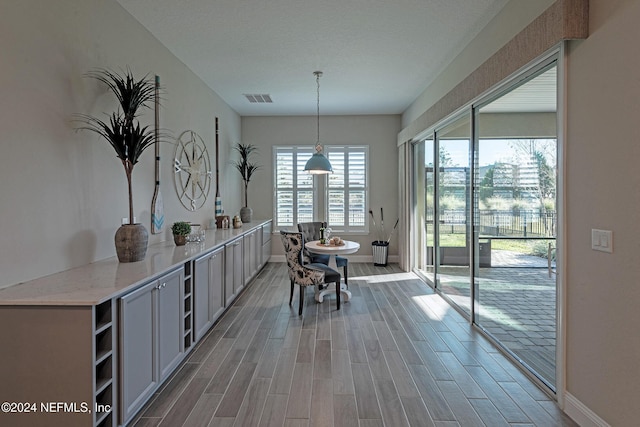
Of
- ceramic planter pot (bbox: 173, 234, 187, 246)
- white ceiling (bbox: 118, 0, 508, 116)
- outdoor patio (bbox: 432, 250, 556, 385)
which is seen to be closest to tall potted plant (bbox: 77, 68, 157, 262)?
ceramic planter pot (bbox: 173, 234, 187, 246)

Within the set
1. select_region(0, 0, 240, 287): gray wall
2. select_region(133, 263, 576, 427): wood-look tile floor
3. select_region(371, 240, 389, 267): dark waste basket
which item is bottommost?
select_region(133, 263, 576, 427): wood-look tile floor

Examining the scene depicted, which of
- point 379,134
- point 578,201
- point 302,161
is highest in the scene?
point 379,134

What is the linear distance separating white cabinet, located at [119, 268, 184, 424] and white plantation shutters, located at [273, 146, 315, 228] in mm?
4824

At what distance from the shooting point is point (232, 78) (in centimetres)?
516

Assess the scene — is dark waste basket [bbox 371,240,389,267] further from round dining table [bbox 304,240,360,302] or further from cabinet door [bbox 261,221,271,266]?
round dining table [bbox 304,240,360,302]

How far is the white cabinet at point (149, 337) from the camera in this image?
204 centimetres

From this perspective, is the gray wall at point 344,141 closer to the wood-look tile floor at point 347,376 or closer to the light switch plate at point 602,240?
the wood-look tile floor at point 347,376

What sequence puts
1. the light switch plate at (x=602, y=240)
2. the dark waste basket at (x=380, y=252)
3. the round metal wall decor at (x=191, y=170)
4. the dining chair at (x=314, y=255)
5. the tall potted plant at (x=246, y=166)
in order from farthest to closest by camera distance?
the dark waste basket at (x=380, y=252) → the tall potted plant at (x=246, y=166) → the dining chair at (x=314, y=255) → the round metal wall decor at (x=191, y=170) → the light switch plate at (x=602, y=240)

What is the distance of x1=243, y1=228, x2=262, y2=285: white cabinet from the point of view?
5211mm

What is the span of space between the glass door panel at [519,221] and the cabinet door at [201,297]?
2.76 metres

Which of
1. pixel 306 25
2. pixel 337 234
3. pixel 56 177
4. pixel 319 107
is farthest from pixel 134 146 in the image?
pixel 337 234

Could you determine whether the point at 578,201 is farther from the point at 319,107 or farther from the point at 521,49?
the point at 319,107

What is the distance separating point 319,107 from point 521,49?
4527mm

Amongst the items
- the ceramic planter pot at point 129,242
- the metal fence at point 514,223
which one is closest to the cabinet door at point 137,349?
the ceramic planter pot at point 129,242
